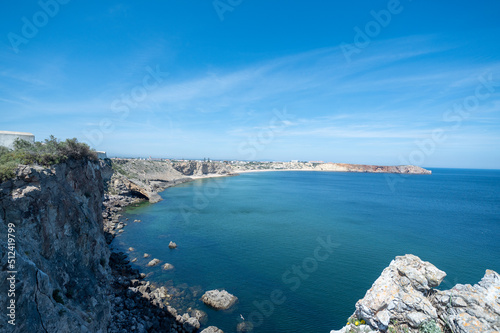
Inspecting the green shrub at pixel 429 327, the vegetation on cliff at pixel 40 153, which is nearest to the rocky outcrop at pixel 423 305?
the green shrub at pixel 429 327

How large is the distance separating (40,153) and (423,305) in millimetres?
21389

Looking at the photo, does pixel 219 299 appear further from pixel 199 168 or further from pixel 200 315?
pixel 199 168

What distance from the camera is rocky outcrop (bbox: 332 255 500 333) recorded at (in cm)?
865

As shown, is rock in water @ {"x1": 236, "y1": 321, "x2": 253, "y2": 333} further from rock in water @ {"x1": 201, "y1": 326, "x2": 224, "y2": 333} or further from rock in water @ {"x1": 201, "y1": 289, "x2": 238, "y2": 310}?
rock in water @ {"x1": 201, "y1": 289, "x2": 238, "y2": 310}

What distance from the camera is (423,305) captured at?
954 cm

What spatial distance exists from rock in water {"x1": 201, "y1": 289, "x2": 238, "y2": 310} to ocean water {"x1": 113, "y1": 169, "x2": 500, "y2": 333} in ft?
1.85

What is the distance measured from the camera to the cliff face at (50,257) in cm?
776

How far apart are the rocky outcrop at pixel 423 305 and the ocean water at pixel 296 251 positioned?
877 centimetres

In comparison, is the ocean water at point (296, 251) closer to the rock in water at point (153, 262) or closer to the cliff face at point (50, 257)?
the rock in water at point (153, 262)

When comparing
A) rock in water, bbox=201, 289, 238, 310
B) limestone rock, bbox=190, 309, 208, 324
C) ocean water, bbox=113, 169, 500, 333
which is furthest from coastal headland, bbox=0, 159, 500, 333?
ocean water, bbox=113, 169, 500, 333

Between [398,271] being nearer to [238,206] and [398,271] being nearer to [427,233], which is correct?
[427,233]

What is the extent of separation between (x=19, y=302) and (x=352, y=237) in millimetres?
37878

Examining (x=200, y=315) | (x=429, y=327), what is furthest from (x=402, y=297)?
(x=200, y=315)

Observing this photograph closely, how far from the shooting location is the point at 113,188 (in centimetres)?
5944
